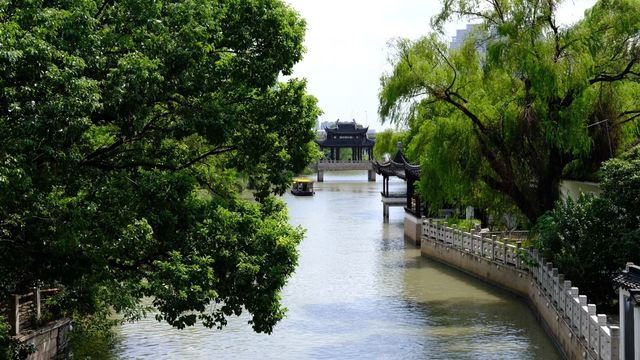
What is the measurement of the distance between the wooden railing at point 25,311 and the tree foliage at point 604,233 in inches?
461

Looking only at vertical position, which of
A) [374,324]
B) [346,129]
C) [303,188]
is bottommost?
[374,324]

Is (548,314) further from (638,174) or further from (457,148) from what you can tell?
(457,148)

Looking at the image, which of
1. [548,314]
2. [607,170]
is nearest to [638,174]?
[607,170]

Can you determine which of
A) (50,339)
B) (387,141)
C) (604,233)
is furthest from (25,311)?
(387,141)

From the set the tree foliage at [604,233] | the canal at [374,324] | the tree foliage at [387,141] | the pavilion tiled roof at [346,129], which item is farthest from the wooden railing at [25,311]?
the pavilion tiled roof at [346,129]

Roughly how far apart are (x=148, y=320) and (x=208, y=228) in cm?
1036

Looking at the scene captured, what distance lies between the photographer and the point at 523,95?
79.2 ft

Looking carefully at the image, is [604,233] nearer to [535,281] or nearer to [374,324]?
[535,281]

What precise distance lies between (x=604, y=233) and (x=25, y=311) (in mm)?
12742

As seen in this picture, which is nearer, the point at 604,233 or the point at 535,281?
the point at 604,233

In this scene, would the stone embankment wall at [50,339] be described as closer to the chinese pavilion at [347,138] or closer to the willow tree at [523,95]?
the willow tree at [523,95]

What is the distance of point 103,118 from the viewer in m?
11.8

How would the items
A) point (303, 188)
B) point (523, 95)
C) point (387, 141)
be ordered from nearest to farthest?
point (523, 95)
point (387, 141)
point (303, 188)

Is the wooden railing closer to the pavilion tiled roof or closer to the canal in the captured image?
the canal
